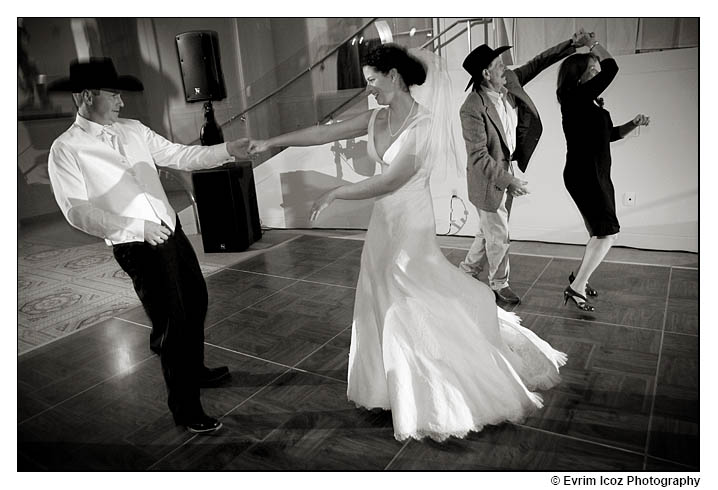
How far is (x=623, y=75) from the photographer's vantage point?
3.71m

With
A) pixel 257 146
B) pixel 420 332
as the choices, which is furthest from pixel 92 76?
pixel 420 332

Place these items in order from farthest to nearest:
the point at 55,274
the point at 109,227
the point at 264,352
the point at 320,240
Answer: the point at 320,240 → the point at 55,274 → the point at 264,352 → the point at 109,227

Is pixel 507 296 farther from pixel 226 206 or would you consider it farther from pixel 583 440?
pixel 226 206

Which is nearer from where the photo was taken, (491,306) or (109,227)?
(109,227)

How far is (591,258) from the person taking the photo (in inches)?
119

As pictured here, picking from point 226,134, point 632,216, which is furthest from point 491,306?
point 632,216

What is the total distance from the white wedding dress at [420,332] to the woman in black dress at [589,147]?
1.19m

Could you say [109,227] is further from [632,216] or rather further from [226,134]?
[632,216]

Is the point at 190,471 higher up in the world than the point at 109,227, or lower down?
lower down

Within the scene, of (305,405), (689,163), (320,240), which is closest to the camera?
(305,405)

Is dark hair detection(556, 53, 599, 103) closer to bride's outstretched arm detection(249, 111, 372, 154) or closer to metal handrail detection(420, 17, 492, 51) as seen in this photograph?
metal handrail detection(420, 17, 492, 51)

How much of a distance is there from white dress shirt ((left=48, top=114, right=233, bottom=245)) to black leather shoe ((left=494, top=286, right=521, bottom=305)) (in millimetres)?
2033

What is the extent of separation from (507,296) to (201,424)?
6.32 feet
